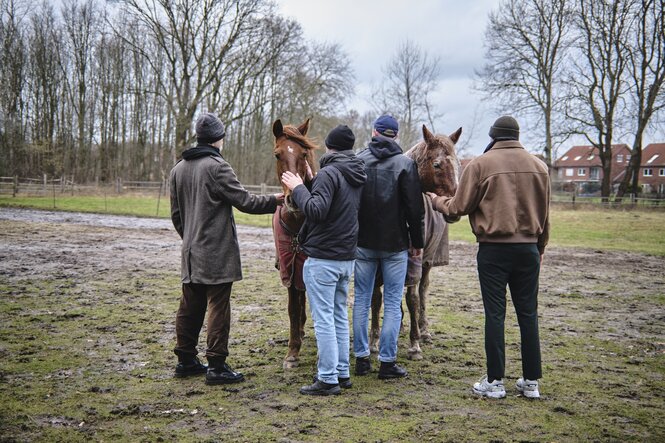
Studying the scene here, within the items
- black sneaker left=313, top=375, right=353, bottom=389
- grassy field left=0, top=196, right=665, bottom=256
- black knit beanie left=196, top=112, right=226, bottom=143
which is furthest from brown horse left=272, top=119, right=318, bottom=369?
grassy field left=0, top=196, right=665, bottom=256

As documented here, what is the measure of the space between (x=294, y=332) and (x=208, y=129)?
81.7 inches

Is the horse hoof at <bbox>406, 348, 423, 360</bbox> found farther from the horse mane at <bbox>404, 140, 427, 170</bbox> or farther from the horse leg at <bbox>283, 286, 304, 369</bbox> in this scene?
the horse mane at <bbox>404, 140, 427, 170</bbox>

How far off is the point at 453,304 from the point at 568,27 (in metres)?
29.7

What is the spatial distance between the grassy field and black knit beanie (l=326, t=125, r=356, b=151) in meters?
14.1

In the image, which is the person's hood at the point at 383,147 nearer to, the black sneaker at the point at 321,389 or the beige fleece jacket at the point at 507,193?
the beige fleece jacket at the point at 507,193

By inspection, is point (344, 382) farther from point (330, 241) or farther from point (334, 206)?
point (334, 206)

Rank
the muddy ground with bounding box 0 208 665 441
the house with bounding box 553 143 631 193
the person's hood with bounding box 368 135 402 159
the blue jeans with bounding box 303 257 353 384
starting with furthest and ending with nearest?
the house with bounding box 553 143 631 193 → the person's hood with bounding box 368 135 402 159 → the blue jeans with bounding box 303 257 353 384 → the muddy ground with bounding box 0 208 665 441

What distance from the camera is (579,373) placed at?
4.79 m

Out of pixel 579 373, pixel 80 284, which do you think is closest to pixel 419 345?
pixel 579 373

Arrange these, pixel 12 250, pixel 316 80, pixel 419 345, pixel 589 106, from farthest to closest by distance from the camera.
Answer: pixel 316 80 < pixel 589 106 < pixel 12 250 < pixel 419 345

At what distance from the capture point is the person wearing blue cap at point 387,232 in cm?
451

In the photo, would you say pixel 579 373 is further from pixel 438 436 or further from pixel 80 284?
pixel 80 284

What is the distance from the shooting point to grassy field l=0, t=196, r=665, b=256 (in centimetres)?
1759

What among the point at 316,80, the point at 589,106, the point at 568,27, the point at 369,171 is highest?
the point at 568,27
